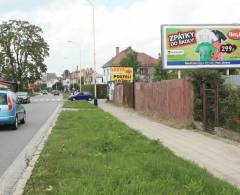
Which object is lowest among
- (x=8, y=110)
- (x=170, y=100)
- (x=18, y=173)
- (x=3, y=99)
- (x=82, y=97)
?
(x=82, y=97)

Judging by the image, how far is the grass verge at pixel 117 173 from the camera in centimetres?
761

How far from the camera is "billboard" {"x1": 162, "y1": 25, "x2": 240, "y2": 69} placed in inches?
1188

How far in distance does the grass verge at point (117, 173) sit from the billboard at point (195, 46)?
56.1ft

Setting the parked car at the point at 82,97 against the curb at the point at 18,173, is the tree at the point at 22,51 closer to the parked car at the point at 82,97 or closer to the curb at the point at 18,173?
the parked car at the point at 82,97

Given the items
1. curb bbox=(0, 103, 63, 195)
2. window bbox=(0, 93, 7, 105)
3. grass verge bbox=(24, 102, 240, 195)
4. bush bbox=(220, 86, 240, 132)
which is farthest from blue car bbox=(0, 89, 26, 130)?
bush bbox=(220, 86, 240, 132)

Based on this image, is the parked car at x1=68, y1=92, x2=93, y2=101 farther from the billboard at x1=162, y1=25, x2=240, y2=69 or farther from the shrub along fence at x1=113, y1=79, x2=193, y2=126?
the billboard at x1=162, y1=25, x2=240, y2=69

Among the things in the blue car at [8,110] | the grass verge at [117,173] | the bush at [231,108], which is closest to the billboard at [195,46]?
the blue car at [8,110]

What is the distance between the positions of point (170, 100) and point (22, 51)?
267ft

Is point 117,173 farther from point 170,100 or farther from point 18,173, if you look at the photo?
point 170,100

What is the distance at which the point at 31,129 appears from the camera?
22.1 metres

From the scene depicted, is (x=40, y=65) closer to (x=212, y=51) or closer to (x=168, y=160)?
(x=212, y=51)

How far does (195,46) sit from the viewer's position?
99.2 ft

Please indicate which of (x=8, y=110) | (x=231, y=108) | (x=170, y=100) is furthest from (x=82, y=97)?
(x=231, y=108)

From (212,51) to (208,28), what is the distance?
1267 mm
